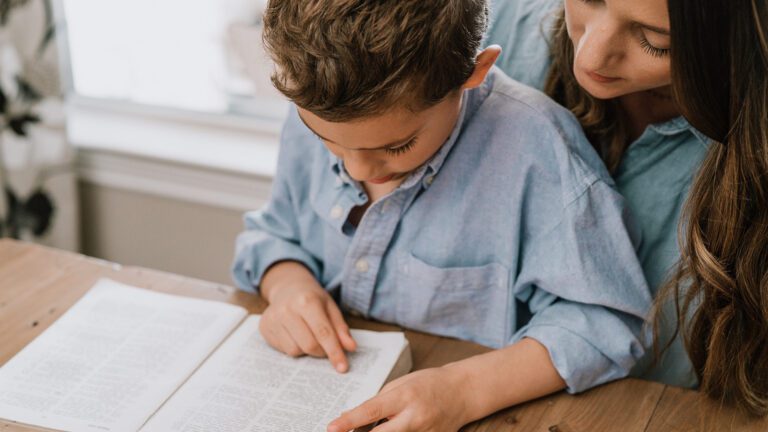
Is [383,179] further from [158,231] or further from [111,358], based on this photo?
[158,231]

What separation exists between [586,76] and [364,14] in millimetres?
246

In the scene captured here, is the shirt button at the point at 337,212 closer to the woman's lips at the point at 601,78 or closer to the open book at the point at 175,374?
the open book at the point at 175,374

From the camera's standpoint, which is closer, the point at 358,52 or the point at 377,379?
the point at 358,52

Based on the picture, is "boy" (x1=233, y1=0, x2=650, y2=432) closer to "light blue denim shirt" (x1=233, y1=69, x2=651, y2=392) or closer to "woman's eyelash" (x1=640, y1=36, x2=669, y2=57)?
"light blue denim shirt" (x1=233, y1=69, x2=651, y2=392)

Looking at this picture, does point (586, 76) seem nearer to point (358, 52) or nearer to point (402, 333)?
point (358, 52)

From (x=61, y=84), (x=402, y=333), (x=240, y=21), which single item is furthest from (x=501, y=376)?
(x=61, y=84)

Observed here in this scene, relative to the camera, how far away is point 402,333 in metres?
1.09

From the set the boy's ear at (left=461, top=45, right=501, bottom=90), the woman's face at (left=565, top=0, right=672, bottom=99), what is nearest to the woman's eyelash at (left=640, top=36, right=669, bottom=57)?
the woman's face at (left=565, top=0, right=672, bottom=99)

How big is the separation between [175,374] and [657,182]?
0.62m

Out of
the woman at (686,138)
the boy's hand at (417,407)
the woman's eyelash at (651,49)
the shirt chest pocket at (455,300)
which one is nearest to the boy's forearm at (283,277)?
the shirt chest pocket at (455,300)

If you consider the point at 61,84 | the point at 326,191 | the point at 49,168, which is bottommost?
the point at 49,168

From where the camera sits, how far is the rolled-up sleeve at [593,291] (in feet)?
3.30

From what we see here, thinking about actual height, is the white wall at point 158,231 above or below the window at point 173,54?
below

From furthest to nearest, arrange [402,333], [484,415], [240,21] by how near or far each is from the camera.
Result: [240,21] → [402,333] → [484,415]
